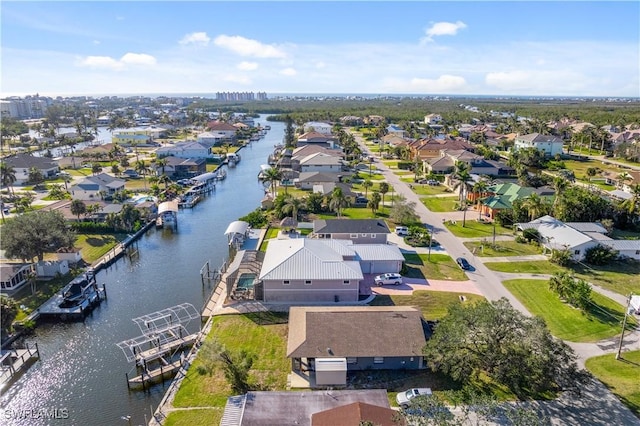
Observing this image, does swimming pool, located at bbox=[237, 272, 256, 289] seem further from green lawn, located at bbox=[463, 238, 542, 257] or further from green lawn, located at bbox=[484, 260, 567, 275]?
green lawn, located at bbox=[463, 238, 542, 257]

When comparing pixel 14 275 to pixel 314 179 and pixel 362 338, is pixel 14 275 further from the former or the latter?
pixel 314 179

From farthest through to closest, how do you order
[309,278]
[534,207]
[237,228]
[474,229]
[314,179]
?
[314,179] < [474,229] < [534,207] < [237,228] < [309,278]

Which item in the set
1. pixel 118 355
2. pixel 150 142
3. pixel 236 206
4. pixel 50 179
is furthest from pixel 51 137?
pixel 118 355

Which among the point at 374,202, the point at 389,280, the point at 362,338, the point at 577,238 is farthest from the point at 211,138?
the point at 362,338

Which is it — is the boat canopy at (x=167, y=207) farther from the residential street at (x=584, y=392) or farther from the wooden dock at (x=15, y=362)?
the residential street at (x=584, y=392)

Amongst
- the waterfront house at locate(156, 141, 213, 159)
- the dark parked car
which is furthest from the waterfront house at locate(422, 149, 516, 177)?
the waterfront house at locate(156, 141, 213, 159)

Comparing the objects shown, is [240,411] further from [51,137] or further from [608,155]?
[51,137]
